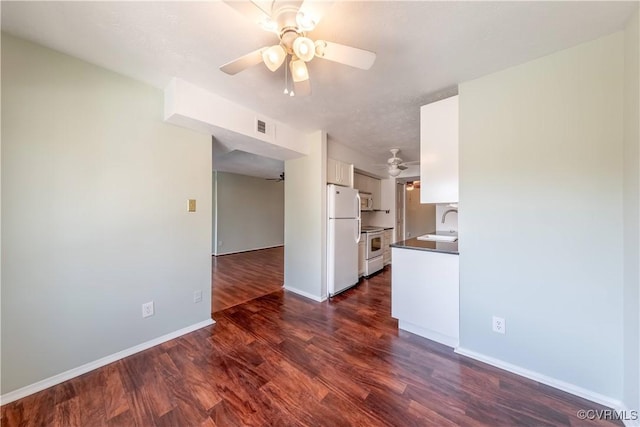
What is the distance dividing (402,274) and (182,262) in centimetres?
224

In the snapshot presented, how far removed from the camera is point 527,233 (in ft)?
5.48

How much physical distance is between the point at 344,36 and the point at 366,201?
3.57 metres

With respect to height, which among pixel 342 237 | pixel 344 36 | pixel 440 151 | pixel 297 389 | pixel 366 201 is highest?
pixel 344 36

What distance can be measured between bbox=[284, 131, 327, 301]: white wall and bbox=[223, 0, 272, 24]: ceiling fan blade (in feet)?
6.50

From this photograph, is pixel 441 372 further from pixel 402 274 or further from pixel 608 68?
pixel 608 68

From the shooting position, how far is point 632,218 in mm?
1285

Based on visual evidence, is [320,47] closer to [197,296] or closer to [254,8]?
[254,8]

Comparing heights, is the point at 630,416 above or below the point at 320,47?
below

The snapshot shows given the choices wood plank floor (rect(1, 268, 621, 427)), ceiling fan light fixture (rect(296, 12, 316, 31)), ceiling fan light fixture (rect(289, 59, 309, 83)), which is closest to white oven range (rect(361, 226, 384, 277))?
wood plank floor (rect(1, 268, 621, 427))

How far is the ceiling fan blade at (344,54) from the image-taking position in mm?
1261

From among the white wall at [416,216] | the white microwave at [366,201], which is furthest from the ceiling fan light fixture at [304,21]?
the white wall at [416,216]

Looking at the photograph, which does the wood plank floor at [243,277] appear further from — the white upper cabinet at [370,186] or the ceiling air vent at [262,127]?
the white upper cabinet at [370,186]

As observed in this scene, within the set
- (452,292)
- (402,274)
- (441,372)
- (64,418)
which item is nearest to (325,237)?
(402,274)

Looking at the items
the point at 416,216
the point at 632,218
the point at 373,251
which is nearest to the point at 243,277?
the point at 373,251
